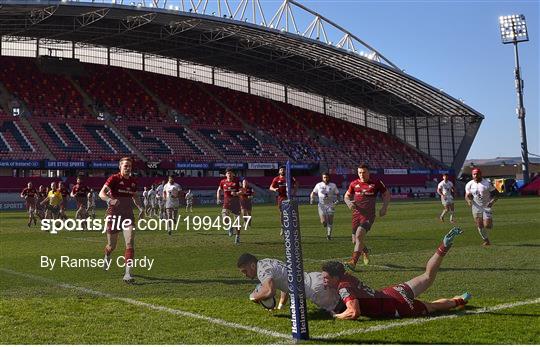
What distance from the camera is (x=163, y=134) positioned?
53.1 metres

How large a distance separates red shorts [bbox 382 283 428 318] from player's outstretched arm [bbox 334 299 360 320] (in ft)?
1.57

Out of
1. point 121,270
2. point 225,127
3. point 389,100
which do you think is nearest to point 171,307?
point 121,270

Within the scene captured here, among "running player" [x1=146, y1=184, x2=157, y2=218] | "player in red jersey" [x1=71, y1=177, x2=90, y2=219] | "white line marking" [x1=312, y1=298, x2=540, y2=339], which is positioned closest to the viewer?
"white line marking" [x1=312, y1=298, x2=540, y2=339]

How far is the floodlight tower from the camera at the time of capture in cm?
5897

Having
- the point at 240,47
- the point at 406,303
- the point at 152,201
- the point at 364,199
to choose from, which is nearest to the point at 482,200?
the point at 364,199

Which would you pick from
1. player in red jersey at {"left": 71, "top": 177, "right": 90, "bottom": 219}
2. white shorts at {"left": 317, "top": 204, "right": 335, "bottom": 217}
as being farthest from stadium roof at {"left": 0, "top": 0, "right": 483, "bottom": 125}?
white shorts at {"left": 317, "top": 204, "right": 335, "bottom": 217}

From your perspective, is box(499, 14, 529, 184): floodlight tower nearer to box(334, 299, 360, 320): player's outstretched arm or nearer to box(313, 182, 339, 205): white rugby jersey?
box(313, 182, 339, 205): white rugby jersey

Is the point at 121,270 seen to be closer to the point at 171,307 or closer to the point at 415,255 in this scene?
the point at 171,307

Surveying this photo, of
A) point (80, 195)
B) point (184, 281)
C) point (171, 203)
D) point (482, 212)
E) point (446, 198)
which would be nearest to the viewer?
point (184, 281)

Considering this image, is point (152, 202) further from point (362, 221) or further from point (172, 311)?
point (172, 311)

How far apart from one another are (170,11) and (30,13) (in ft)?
32.8

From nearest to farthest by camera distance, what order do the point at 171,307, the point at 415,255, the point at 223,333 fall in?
the point at 223,333 → the point at 171,307 → the point at 415,255

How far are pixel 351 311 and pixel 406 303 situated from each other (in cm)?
69

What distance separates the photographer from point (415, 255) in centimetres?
1270
